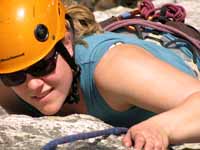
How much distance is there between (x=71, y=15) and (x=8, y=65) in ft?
1.75

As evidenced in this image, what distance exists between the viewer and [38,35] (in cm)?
325

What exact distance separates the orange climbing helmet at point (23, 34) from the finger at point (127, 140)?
0.74 metres

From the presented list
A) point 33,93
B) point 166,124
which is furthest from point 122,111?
point 166,124

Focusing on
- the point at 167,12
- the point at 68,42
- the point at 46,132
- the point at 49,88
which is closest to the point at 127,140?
the point at 46,132

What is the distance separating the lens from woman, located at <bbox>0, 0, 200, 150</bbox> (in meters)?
2.94

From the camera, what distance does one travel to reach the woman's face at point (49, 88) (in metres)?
3.22

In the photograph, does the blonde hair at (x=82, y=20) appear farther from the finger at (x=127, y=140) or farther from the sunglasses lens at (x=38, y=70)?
the finger at (x=127, y=140)

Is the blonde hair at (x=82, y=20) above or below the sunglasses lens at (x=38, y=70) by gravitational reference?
above

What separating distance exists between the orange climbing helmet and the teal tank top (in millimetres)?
208

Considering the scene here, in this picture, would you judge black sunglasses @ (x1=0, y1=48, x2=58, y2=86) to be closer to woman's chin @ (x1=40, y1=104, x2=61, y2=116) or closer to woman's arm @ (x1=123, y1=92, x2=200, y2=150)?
woman's chin @ (x1=40, y1=104, x2=61, y2=116)

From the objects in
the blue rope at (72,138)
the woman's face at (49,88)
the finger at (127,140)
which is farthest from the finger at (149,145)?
the woman's face at (49,88)

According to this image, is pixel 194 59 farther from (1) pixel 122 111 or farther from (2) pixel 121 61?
(2) pixel 121 61

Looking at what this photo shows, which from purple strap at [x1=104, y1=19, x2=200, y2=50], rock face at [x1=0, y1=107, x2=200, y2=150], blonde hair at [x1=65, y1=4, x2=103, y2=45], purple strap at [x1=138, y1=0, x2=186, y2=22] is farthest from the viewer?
purple strap at [x1=138, y1=0, x2=186, y2=22]

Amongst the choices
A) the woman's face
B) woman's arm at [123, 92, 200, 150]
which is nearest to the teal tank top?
the woman's face
